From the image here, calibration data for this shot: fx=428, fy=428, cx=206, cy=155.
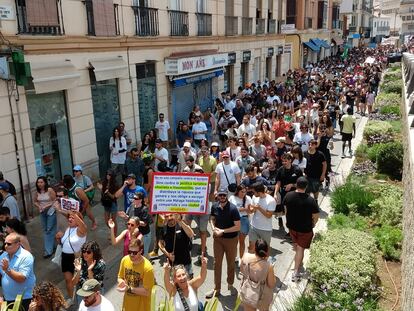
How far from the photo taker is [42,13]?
31.4ft

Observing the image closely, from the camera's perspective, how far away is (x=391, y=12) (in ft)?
458

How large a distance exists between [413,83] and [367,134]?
2.07 meters

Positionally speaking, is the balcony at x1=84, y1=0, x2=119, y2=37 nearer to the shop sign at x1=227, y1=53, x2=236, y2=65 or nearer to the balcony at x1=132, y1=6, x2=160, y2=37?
the balcony at x1=132, y1=6, x2=160, y2=37

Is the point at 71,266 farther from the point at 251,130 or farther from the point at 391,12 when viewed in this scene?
the point at 391,12

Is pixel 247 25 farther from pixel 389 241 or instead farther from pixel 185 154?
pixel 389 241

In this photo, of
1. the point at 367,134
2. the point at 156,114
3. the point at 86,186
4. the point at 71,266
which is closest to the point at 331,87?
the point at 367,134

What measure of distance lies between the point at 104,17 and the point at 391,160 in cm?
851

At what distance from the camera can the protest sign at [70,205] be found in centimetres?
651

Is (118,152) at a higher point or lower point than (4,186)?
lower

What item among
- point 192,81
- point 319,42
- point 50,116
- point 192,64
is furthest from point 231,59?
point 319,42

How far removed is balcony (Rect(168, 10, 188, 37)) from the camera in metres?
15.4

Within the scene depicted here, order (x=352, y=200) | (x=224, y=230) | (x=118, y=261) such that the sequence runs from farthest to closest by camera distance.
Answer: (x=352, y=200) → (x=118, y=261) → (x=224, y=230)

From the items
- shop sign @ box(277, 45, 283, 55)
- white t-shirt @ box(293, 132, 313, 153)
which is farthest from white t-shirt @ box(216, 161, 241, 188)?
shop sign @ box(277, 45, 283, 55)

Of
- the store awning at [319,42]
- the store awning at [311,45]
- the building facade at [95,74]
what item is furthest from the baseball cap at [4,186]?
the store awning at [319,42]
